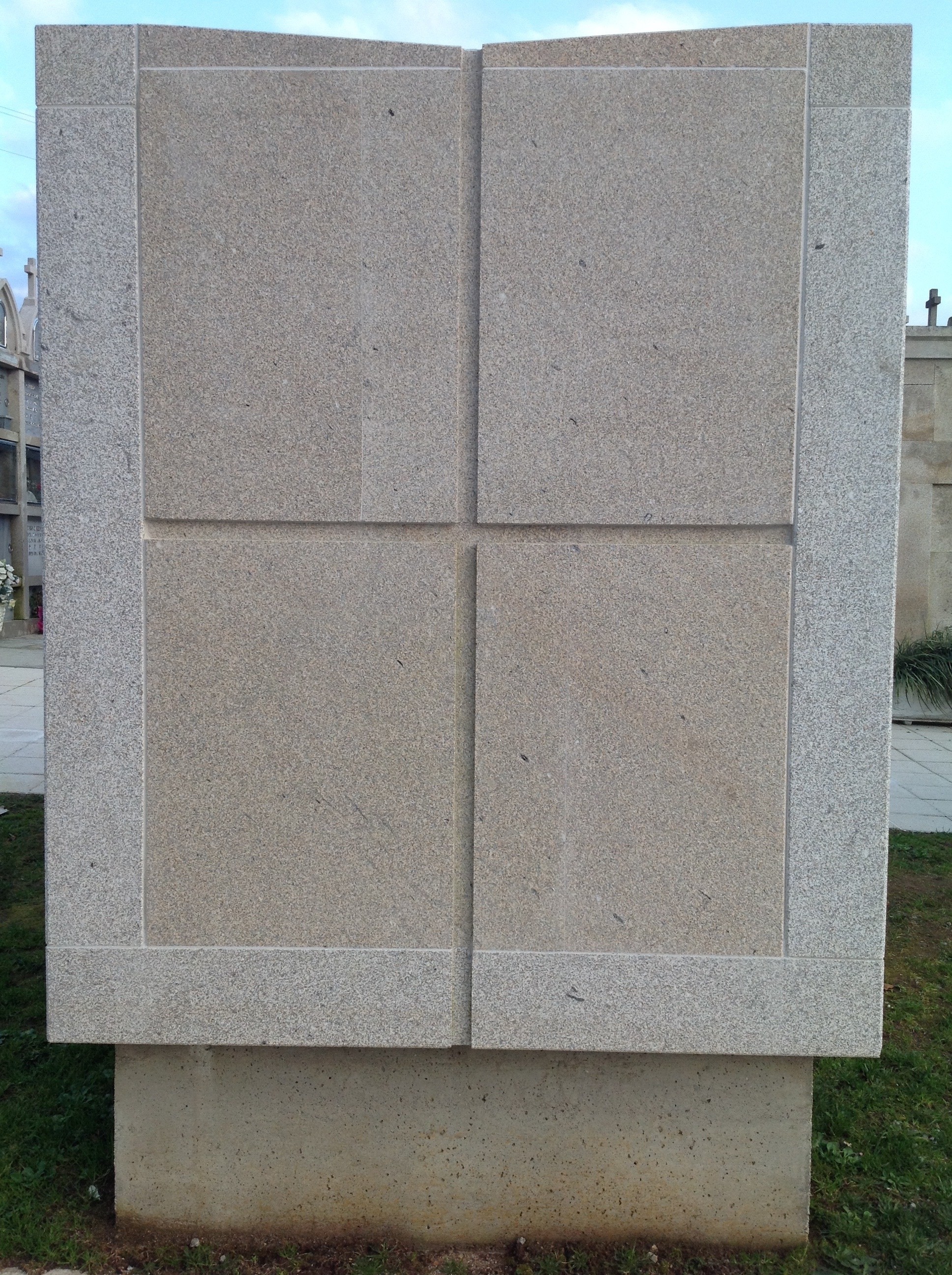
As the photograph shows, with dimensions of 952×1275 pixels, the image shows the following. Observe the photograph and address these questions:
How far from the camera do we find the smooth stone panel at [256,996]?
288cm

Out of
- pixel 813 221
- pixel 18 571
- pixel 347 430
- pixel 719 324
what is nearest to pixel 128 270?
pixel 347 430

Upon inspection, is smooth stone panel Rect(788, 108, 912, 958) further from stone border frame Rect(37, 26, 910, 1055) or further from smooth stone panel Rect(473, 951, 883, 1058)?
smooth stone panel Rect(473, 951, 883, 1058)

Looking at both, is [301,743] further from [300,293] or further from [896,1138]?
[896,1138]

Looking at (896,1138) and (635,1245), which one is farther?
(896,1138)

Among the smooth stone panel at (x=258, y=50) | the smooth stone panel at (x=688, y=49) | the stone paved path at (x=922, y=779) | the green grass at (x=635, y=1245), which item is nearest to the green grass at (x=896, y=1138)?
the green grass at (x=635, y=1245)

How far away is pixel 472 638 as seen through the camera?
2848 millimetres

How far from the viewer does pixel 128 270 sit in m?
2.79

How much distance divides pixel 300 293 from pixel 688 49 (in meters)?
1.30

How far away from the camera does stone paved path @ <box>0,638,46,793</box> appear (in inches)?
316

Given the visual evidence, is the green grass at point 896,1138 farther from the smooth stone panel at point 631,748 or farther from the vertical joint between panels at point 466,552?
the vertical joint between panels at point 466,552

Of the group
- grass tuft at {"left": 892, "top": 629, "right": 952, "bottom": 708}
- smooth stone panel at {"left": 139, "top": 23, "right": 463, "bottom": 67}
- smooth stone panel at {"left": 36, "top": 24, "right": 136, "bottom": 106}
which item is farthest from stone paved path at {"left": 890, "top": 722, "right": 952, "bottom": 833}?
smooth stone panel at {"left": 36, "top": 24, "right": 136, "bottom": 106}

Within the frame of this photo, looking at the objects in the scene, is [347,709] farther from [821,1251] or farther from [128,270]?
[821,1251]

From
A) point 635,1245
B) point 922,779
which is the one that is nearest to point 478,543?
point 635,1245

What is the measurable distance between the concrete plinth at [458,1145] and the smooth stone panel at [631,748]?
47 centimetres
